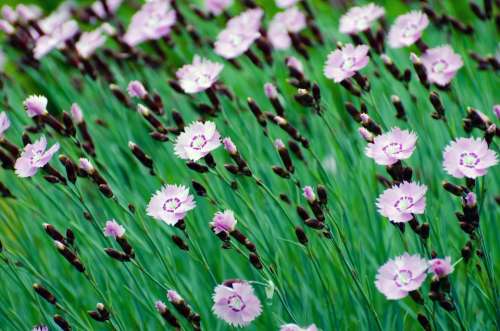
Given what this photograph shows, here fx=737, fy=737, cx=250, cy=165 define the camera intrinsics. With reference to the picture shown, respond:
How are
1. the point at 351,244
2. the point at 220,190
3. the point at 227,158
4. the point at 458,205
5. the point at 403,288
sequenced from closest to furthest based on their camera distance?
the point at 403,288
the point at 351,244
the point at 458,205
the point at 220,190
the point at 227,158

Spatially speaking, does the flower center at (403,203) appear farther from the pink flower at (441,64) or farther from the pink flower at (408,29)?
the pink flower at (408,29)

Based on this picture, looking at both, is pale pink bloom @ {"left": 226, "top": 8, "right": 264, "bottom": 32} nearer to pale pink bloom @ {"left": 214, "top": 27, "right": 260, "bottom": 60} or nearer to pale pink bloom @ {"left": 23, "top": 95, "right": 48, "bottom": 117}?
pale pink bloom @ {"left": 214, "top": 27, "right": 260, "bottom": 60}

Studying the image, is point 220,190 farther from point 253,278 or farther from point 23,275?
point 23,275

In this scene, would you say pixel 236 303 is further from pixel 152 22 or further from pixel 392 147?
pixel 152 22

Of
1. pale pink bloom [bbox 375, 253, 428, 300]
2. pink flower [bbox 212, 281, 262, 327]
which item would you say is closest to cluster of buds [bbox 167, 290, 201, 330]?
pink flower [bbox 212, 281, 262, 327]

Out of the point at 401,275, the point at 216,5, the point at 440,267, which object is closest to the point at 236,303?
the point at 401,275

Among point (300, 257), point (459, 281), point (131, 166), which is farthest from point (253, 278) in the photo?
point (131, 166)
